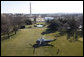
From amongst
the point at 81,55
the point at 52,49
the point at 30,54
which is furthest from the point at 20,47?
the point at 81,55

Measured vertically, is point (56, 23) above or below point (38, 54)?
above

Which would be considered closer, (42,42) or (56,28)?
(42,42)

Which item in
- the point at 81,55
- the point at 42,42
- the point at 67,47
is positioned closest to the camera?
the point at 81,55

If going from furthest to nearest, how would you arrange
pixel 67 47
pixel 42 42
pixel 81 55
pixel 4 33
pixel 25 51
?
1. pixel 4 33
2. pixel 42 42
3. pixel 67 47
4. pixel 25 51
5. pixel 81 55

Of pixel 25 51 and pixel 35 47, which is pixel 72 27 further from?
pixel 25 51

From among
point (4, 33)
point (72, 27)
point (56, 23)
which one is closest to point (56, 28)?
point (56, 23)

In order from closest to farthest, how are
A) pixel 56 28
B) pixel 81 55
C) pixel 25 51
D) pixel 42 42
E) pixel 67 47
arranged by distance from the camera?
pixel 81 55 → pixel 25 51 → pixel 67 47 → pixel 42 42 → pixel 56 28

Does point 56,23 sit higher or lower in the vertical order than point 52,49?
higher

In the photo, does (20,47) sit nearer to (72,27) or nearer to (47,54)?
(47,54)

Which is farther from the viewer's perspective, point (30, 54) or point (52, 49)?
point (52, 49)
